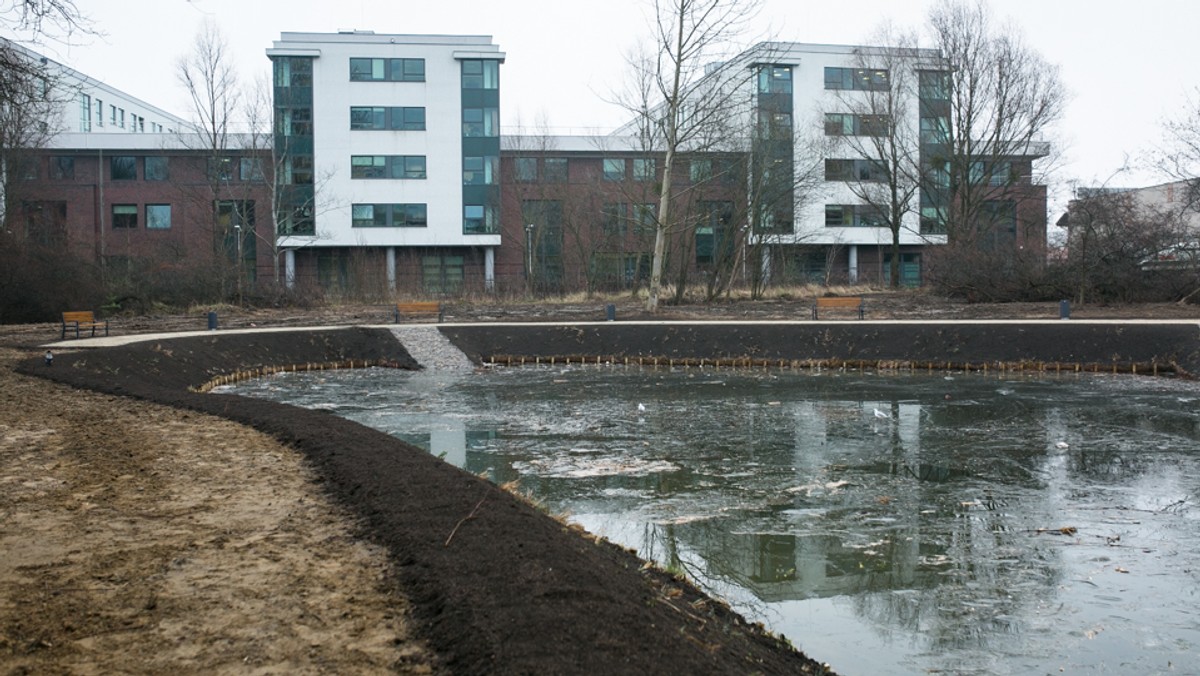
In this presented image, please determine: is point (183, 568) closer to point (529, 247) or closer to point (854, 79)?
point (529, 247)

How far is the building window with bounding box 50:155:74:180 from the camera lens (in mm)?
54906

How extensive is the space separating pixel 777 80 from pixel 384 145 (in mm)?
21561

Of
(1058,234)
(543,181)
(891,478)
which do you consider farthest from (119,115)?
(891,478)

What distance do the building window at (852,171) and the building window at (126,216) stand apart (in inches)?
1434

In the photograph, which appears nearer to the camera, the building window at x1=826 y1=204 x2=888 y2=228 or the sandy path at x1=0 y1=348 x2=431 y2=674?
the sandy path at x1=0 y1=348 x2=431 y2=674

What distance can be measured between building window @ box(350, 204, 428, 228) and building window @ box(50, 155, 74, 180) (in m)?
15.7

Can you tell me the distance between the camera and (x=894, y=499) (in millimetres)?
10633

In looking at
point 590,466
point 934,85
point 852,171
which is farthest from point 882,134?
point 590,466

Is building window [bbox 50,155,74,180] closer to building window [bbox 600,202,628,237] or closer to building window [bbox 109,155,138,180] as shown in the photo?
building window [bbox 109,155,138,180]

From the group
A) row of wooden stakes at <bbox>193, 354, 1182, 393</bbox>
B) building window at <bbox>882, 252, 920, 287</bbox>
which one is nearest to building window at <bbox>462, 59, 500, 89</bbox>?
building window at <bbox>882, 252, 920, 287</bbox>

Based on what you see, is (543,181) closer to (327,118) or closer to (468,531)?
(327,118)

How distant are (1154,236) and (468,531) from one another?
102ft

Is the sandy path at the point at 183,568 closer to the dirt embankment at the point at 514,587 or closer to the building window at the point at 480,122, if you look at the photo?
the dirt embankment at the point at 514,587

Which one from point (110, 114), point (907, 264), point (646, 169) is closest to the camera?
point (646, 169)
